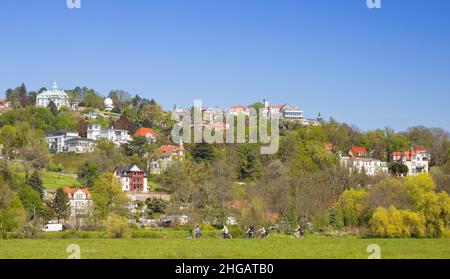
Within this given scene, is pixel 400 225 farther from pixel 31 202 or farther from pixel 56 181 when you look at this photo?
pixel 56 181

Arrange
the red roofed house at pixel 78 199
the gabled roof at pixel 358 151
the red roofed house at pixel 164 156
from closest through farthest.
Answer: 1. the red roofed house at pixel 78 199
2. the red roofed house at pixel 164 156
3. the gabled roof at pixel 358 151

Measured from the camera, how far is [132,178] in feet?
292

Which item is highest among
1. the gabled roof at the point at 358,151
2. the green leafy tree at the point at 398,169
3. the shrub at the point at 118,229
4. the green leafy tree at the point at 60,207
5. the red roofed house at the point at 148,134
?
the red roofed house at the point at 148,134

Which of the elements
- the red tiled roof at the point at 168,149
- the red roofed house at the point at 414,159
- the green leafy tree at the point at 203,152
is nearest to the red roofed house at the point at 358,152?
the red roofed house at the point at 414,159

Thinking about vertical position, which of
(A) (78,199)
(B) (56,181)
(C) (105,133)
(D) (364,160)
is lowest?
(A) (78,199)

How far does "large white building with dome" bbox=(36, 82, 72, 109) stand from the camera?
497 ft

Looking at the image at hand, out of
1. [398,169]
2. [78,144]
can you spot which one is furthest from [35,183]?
[398,169]

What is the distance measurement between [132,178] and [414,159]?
151 feet

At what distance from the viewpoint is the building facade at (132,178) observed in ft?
288

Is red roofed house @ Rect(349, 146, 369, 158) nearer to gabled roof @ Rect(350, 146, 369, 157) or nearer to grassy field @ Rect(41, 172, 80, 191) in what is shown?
gabled roof @ Rect(350, 146, 369, 157)

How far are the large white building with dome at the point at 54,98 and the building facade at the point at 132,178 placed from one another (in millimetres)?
62979

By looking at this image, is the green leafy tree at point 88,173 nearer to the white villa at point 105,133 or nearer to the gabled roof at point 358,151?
the white villa at point 105,133
